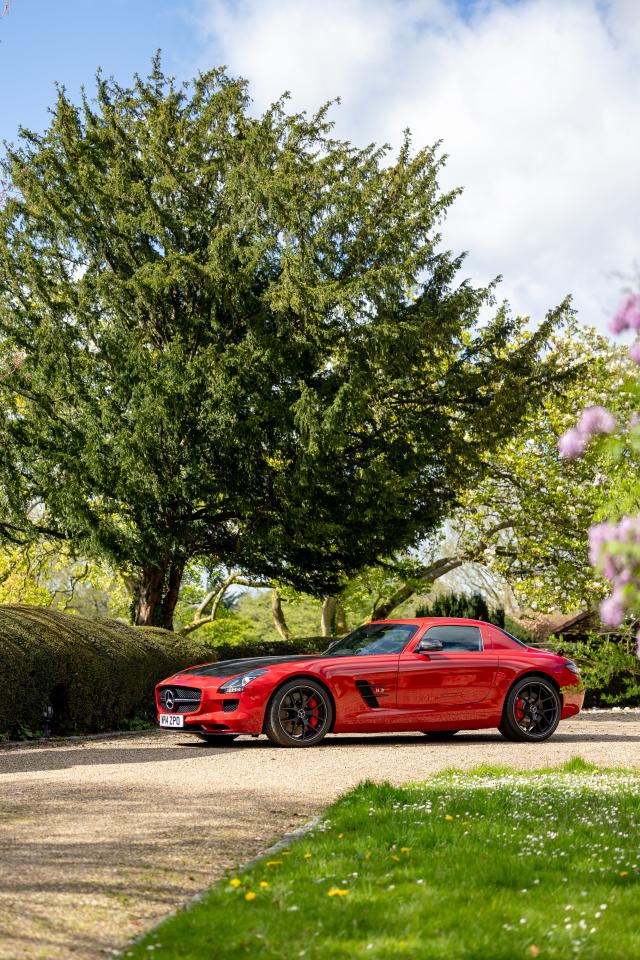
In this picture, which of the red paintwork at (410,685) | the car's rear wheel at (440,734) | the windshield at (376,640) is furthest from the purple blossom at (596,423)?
the car's rear wheel at (440,734)

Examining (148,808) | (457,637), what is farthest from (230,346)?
(148,808)

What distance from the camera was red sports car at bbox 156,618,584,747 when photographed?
40.1 ft

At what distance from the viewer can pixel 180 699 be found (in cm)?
1265

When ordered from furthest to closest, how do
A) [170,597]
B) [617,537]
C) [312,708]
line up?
[170,597] → [312,708] → [617,537]

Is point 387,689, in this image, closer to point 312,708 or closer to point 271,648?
point 312,708

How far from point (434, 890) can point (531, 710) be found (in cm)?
910

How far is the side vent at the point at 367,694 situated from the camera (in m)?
12.5

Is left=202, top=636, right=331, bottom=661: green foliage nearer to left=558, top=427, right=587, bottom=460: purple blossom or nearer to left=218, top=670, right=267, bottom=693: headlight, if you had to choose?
left=218, top=670, right=267, bottom=693: headlight

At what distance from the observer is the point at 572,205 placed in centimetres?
793

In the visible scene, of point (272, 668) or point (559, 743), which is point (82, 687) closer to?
point (272, 668)

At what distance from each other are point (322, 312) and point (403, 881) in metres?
15.4

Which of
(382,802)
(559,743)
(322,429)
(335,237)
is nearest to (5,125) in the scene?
(335,237)

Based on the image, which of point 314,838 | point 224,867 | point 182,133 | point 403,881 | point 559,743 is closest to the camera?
point 403,881

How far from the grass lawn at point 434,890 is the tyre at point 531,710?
231 inches
